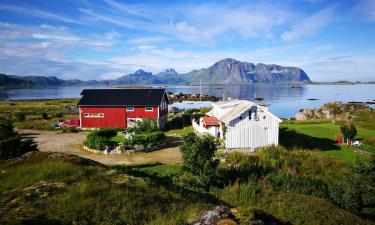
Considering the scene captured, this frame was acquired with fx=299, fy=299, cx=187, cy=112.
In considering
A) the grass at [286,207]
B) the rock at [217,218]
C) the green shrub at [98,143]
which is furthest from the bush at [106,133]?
the rock at [217,218]

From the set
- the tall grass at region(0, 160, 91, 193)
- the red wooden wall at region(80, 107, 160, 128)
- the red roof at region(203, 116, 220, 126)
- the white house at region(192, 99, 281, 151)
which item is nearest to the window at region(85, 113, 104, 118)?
the red wooden wall at region(80, 107, 160, 128)

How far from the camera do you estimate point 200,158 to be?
15.9 metres

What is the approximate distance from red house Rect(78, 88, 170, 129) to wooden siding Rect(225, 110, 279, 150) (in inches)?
629

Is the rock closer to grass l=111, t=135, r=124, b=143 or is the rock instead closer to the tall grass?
the tall grass

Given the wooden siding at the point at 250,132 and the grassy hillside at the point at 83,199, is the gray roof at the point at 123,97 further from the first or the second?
the grassy hillside at the point at 83,199

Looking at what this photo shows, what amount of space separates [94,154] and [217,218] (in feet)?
80.8

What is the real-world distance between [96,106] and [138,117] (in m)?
6.51

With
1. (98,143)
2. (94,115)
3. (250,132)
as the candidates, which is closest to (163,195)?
(250,132)

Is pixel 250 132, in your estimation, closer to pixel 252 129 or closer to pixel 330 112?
pixel 252 129

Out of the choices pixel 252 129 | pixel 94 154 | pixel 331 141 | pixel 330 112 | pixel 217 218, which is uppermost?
pixel 217 218

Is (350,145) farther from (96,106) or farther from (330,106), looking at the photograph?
(330,106)

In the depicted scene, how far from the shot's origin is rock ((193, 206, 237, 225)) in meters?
5.80

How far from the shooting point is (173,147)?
3105 centimetres

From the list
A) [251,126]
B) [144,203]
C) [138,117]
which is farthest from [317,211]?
[138,117]
